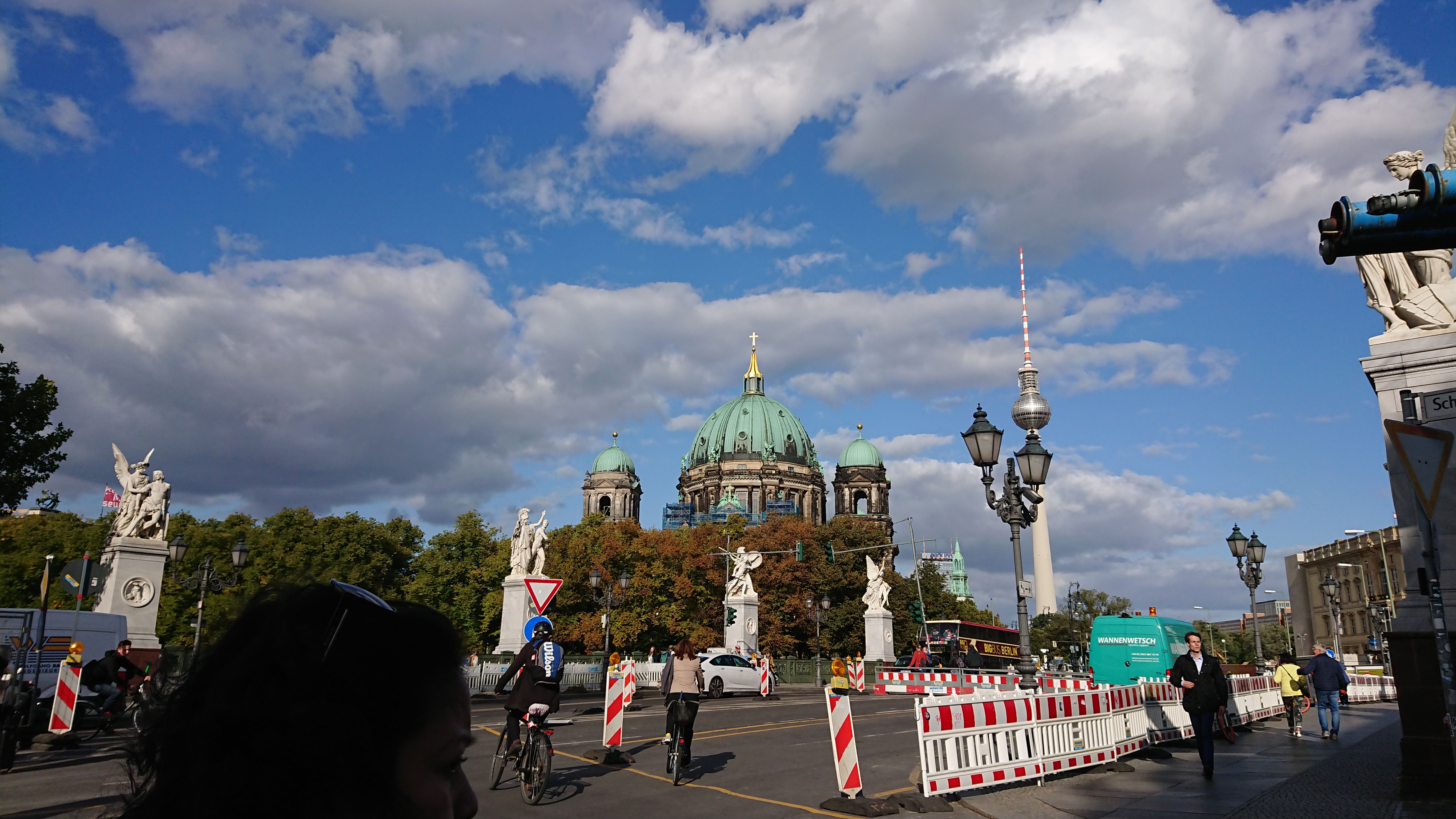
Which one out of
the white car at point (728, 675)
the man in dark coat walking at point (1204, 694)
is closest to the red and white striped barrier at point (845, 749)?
the man in dark coat walking at point (1204, 694)

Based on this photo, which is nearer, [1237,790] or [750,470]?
[1237,790]

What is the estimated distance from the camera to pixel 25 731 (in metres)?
14.5

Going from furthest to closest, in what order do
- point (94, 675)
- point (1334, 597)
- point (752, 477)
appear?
point (752, 477)
point (1334, 597)
point (94, 675)

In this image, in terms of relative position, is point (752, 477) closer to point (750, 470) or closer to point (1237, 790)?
point (750, 470)

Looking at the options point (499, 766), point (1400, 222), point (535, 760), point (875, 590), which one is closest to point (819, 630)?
point (875, 590)

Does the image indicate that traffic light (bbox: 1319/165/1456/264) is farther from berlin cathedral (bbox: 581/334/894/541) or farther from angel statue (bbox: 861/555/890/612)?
berlin cathedral (bbox: 581/334/894/541)

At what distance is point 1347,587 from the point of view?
259 ft

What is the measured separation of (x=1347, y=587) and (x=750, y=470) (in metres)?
64.6

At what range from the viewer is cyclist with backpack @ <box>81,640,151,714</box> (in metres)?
15.9

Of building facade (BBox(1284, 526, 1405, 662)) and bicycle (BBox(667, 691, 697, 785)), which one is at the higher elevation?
building facade (BBox(1284, 526, 1405, 662))

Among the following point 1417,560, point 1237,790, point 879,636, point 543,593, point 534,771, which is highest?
point 1417,560

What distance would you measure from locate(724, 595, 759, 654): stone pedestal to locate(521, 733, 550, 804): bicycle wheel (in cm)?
2732

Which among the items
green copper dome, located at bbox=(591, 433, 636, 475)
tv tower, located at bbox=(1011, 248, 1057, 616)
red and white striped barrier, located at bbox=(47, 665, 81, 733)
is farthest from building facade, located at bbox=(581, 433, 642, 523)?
red and white striped barrier, located at bbox=(47, 665, 81, 733)

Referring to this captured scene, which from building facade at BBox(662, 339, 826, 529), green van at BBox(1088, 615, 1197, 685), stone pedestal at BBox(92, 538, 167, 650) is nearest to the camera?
stone pedestal at BBox(92, 538, 167, 650)
